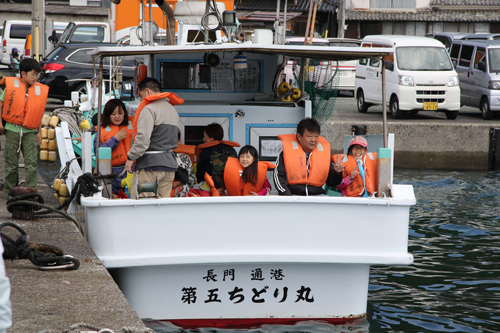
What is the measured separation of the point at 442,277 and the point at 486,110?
852 centimetres

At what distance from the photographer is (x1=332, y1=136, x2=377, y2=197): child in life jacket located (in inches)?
199

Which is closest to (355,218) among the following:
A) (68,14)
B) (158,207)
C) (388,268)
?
(158,207)

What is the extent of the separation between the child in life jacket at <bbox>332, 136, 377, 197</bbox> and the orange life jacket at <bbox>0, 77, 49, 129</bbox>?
3.60 metres

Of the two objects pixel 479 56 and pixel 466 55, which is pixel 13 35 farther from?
pixel 479 56

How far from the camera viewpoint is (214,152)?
593 cm

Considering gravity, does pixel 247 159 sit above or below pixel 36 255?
above

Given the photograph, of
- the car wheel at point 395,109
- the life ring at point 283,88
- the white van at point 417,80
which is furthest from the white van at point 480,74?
the life ring at point 283,88

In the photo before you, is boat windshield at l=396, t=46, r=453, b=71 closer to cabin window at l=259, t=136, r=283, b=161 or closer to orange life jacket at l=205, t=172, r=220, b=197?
cabin window at l=259, t=136, r=283, b=161

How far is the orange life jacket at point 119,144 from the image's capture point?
19.6ft

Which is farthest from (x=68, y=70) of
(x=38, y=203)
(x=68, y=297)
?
(x=68, y=297)

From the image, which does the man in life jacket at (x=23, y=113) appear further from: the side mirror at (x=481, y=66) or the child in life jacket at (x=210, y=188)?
the side mirror at (x=481, y=66)

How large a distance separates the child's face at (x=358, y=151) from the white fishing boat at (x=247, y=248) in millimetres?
194

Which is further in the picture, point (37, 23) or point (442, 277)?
point (37, 23)

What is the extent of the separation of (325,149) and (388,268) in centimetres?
274
